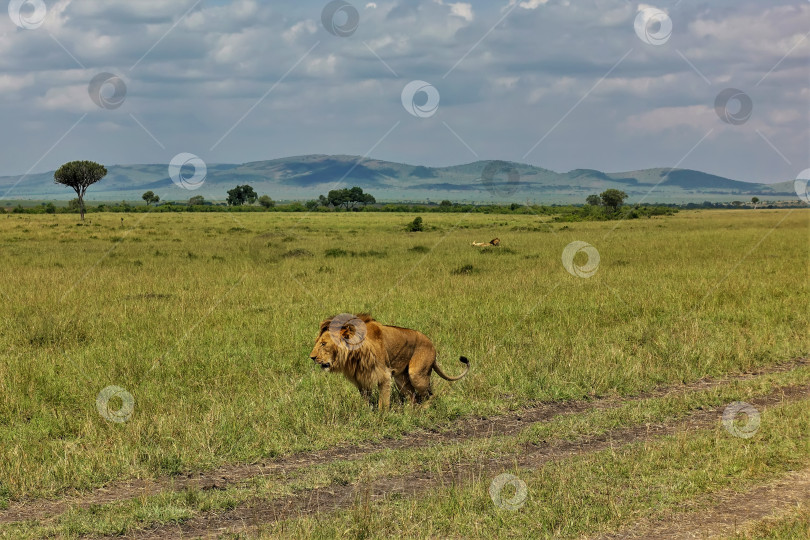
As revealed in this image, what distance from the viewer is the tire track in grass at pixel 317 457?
20.0ft

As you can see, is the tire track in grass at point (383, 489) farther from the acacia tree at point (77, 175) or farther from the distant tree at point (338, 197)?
the distant tree at point (338, 197)

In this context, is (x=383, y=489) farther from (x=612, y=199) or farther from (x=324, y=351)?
(x=612, y=199)

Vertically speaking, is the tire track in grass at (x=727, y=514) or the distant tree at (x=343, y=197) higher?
the distant tree at (x=343, y=197)

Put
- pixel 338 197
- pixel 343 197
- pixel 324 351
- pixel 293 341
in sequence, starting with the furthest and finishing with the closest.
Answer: pixel 343 197, pixel 338 197, pixel 293 341, pixel 324 351

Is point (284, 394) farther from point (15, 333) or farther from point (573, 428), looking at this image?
point (15, 333)

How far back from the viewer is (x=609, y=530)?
5.31m

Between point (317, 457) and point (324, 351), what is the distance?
1.07 meters

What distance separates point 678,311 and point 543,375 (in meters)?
6.51

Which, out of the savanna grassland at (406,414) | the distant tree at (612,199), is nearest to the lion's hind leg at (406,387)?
the savanna grassland at (406,414)

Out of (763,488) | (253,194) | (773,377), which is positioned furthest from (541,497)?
(253,194)

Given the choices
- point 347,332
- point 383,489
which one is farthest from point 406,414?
point 383,489

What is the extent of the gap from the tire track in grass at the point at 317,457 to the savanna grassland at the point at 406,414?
3cm

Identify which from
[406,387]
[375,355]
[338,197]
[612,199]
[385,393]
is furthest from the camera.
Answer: [338,197]

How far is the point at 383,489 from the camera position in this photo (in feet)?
20.7
